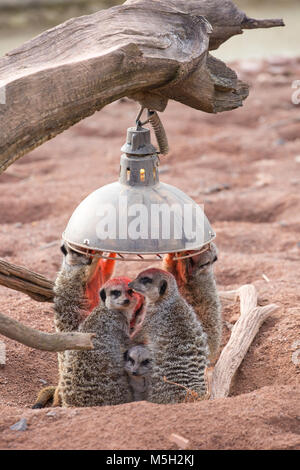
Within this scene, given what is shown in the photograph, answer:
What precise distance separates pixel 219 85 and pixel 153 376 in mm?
1279

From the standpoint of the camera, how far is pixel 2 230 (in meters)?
5.40

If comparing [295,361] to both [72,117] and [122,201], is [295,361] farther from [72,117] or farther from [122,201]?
[72,117]

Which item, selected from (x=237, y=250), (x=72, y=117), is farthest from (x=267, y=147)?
(x=72, y=117)

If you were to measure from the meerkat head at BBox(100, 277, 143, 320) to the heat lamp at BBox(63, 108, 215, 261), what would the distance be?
0.91 ft

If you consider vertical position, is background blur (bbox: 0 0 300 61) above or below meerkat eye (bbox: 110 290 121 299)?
above

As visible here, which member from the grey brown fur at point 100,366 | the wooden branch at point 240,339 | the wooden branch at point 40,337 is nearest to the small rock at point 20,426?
the wooden branch at point 40,337

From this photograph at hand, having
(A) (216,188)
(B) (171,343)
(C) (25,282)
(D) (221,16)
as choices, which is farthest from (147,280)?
(A) (216,188)

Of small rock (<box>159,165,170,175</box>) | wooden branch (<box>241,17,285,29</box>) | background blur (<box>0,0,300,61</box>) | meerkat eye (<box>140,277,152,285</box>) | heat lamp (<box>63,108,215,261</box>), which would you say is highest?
background blur (<box>0,0,300,61</box>)

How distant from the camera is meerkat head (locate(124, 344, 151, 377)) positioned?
2793 millimetres

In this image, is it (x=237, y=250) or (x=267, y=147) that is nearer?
(x=237, y=250)

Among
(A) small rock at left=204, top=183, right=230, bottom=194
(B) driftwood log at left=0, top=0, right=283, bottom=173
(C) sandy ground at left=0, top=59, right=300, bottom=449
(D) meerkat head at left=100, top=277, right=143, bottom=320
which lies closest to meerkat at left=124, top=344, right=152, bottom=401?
(D) meerkat head at left=100, top=277, right=143, bottom=320

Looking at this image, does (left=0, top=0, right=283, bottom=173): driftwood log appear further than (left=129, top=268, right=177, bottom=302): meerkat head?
No

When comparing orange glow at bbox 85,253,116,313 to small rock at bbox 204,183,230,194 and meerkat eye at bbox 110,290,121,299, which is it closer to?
meerkat eye at bbox 110,290,121,299

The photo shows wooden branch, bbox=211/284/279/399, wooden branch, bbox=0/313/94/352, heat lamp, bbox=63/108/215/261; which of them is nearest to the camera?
wooden branch, bbox=0/313/94/352
